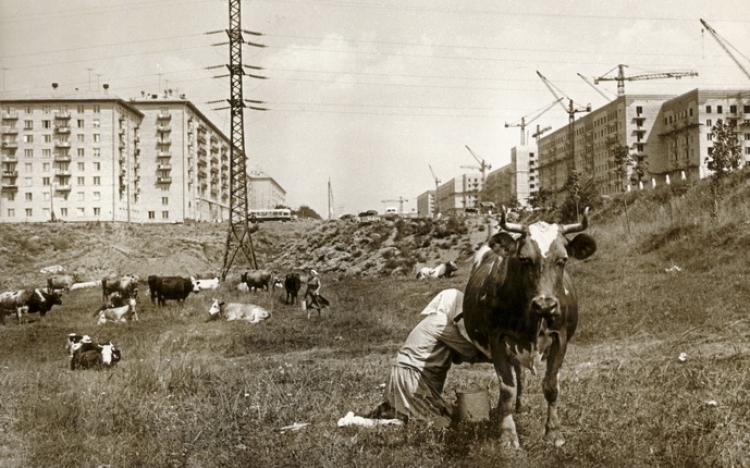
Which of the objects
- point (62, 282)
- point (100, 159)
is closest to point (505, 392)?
point (62, 282)

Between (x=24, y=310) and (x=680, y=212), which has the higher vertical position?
(x=680, y=212)

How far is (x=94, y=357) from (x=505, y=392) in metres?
9.95

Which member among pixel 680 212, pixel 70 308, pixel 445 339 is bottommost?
pixel 70 308

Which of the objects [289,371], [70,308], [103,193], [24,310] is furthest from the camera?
[103,193]

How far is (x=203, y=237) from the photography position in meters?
62.6

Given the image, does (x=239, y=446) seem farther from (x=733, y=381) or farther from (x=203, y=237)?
(x=203, y=237)

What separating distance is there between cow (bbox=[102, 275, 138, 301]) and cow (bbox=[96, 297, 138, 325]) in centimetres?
592

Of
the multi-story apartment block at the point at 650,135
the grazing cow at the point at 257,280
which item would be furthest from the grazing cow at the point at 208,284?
the multi-story apartment block at the point at 650,135

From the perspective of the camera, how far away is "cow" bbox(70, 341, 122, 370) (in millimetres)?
12711

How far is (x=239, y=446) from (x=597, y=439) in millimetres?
4046

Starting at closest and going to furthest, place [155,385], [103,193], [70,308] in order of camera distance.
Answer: [155,385]
[70,308]
[103,193]

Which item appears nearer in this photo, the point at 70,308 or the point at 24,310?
the point at 24,310

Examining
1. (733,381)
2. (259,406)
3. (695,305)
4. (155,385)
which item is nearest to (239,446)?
(259,406)

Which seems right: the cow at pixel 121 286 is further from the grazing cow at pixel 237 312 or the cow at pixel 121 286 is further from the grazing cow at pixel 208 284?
the grazing cow at pixel 237 312
